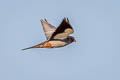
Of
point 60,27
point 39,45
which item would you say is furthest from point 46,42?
point 60,27

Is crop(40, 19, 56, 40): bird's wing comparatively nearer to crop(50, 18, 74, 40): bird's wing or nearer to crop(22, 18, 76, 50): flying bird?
crop(22, 18, 76, 50): flying bird

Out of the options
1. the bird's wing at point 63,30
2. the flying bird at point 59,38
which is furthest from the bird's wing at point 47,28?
the bird's wing at point 63,30

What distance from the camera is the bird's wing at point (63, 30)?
32.3 meters

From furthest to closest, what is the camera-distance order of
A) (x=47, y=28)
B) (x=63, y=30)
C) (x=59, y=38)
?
(x=47, y=28) → (x=59, y=38) → (x=63, y=30)

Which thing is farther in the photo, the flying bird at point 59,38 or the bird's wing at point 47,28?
the bird's wing at point 47,28

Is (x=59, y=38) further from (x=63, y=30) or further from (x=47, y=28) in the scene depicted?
(x=47, y=28)

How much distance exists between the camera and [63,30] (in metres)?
33.6

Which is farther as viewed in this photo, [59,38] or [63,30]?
[59,38]

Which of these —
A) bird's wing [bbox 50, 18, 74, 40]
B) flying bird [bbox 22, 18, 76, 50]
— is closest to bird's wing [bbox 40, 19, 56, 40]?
flying bird [bbox 22, 18, 76, 50]

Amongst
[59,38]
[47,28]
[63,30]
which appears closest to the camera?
[63,30]

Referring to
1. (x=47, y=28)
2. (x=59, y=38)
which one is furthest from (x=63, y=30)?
(x=47, y=28)

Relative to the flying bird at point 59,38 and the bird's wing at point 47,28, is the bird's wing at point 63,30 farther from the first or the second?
the bird's wing at point 47,28

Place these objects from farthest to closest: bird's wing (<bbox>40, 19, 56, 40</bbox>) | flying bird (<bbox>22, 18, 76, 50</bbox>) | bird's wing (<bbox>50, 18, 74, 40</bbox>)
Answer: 1. bird's wing (<bbox>40, 19, 56, 40</bbox>)
2. flying bird (<bbox>22, 18, 76, 50</bbox>)
3. bird's wing (<bbox>50, 18, 74, 40</bbox>)

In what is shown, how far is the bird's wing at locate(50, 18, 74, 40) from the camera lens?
3231 centimetres
